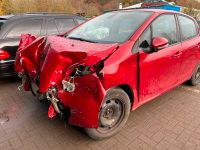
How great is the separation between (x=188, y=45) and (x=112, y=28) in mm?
1674

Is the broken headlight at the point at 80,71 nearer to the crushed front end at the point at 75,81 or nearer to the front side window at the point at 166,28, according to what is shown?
the crushed front end at the point at 75,81

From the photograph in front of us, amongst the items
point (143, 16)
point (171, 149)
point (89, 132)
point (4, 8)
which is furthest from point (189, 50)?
point (4, 8)

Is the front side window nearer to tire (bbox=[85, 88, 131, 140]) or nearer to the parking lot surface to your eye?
tire (bbox=[85, 88, 131, 140])

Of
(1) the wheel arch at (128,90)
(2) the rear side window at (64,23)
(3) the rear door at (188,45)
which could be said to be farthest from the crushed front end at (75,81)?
(2) the rear side window at (64,23)

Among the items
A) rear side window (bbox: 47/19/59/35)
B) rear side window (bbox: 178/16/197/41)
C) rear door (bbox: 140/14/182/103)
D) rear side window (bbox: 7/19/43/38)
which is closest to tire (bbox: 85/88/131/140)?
rear door (bbox: 140/14/182/103)

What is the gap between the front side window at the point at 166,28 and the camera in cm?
322

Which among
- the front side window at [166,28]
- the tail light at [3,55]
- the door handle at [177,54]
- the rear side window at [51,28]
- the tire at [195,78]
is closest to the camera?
the front side window at [166,28]

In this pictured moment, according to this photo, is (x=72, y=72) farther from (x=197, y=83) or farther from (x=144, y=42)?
(x=197, y=83)

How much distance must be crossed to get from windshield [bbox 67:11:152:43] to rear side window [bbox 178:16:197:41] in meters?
1.02

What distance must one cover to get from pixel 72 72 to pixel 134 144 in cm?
137

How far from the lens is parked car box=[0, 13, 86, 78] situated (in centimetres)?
430

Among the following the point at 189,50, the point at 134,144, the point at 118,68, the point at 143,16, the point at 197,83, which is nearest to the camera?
the point at 118,68

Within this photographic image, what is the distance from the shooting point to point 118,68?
2555 mm

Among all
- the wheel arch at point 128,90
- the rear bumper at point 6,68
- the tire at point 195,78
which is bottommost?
the tire at point 195,78
